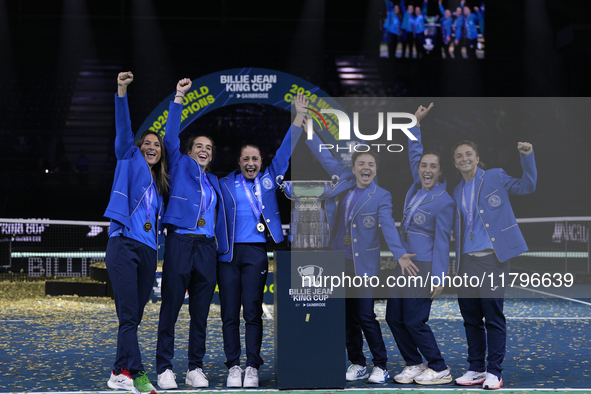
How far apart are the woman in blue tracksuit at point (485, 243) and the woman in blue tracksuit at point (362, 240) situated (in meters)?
0.40

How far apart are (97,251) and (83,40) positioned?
6.64 meters

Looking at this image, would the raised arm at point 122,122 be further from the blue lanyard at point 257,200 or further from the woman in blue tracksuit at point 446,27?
the woman in blue tracksuit at point 446,27

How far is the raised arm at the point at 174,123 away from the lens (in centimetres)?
425

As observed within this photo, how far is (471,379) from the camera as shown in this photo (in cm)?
429

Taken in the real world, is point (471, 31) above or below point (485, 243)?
above

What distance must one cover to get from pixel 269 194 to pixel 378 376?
140 centimetres

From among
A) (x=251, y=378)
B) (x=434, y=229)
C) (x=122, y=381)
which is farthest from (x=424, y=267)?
(x=122, y=381)

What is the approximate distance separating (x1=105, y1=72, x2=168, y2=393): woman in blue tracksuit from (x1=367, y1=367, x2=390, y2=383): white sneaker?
4.67 ft

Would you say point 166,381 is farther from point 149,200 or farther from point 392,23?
point 392,23

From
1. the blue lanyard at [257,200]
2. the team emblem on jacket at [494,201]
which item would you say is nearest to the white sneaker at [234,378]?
the blue lanyard at [257,200]

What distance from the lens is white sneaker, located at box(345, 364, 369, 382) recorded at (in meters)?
4.46

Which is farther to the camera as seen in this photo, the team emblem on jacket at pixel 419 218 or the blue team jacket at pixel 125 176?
the team emblem on jacket at pixel 419 218

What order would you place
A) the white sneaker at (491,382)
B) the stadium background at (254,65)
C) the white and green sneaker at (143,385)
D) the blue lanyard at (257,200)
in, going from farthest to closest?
the stadium background at (254,65), the blue lanyard at (257,200), the white sneaker at (491,382), the white and green sneaker at (143,385)

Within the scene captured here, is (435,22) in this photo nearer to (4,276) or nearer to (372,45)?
(372,45)
